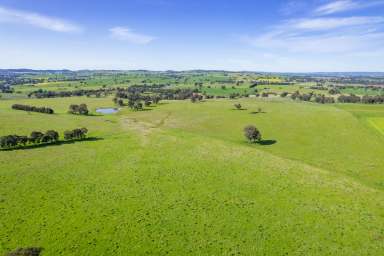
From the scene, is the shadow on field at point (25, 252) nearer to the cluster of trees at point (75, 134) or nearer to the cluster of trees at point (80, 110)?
the cluster of trees at point (75, 134)

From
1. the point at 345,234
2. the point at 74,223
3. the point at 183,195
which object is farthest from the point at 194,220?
the point at 345,234

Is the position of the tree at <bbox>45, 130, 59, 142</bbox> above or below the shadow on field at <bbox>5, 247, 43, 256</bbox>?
above

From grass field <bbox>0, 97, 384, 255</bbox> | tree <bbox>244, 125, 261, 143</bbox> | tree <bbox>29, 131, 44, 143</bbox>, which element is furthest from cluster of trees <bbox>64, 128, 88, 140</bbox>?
tree <bbox>244, 125, 261, 143</bbox>

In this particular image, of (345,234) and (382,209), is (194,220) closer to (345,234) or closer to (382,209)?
(345,234)

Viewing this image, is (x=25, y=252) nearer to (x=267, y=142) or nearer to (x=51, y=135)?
(x=51, y=135)

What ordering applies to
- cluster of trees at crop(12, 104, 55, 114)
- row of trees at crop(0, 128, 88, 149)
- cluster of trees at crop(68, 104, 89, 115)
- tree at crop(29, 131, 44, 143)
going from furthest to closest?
cluster of trees at crop(68, 104, 89, 115) → cluster of trees at crop(12, 104, 55, 114) → tree at crop(29, 131, 44, 143) → row of trees at crop(0, 128, 88, 149)

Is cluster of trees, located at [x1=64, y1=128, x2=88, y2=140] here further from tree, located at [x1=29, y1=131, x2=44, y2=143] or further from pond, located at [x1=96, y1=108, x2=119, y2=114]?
pond, located at [x1=96, y1=108, x2=119, y2=114]
